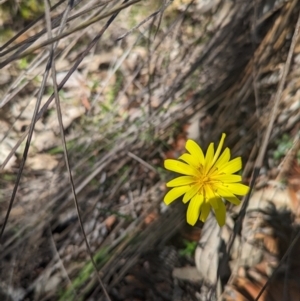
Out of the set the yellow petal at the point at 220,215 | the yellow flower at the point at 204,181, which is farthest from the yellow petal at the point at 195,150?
the yellow petal at the point at 220,215

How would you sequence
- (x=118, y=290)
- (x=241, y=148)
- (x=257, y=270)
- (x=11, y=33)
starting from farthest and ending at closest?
(x=11, y=33) < (x=118, y=290) < (x=241, y=148) < (x=257, y=270)

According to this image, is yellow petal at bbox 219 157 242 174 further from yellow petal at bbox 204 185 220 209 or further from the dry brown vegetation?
the dry brown vegetation

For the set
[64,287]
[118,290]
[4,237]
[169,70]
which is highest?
[169,70]

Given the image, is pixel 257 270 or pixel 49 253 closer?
pixel 257 270

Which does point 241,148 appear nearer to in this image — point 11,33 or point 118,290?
point 118,290

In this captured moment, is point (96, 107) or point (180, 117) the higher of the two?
point (96, 107)

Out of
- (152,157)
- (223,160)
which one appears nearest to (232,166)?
(223,160)

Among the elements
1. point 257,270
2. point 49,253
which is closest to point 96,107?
point 49,253

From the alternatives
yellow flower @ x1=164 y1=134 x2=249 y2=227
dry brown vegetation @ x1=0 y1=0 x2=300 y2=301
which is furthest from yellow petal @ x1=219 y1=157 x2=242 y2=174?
dry brown vegetation @ x1=0 y1=0 x2=300 y2=301
